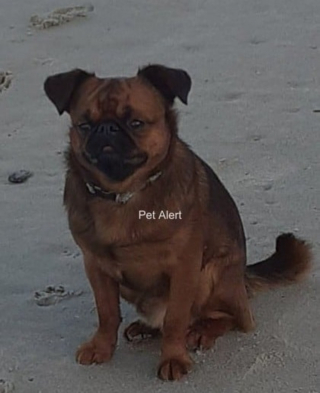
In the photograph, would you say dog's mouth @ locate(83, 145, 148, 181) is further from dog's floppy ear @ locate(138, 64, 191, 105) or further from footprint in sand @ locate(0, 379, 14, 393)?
footprint in sand @ locate(0, 379, 14, 393)

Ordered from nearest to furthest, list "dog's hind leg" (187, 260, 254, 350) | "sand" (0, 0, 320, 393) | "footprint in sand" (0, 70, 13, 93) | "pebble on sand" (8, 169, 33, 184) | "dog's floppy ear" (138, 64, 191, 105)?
"dog's floppy ear" (138, 64, 191, 105), "sand" (0, 0, 320, 393), "dog's hind leg" (187, 260, 254, 350), "pebble on sand" (8, 169, 33, 184), "footprint in sand" (0, 70, 13, 93)

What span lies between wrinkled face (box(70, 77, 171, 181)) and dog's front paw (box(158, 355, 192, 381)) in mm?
624

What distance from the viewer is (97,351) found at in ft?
12.1

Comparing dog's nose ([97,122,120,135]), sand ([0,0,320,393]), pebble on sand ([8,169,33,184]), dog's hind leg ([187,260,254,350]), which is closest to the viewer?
dog's nose ([97,122,120,135])

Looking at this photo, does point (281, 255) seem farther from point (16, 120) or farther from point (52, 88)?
point (16, 120)

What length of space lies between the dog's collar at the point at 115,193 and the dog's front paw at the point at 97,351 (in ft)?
1.60

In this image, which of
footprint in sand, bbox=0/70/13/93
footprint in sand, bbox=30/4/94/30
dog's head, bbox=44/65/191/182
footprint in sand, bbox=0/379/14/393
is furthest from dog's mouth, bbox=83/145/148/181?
footprint in sand, bbox=30/4/94/30

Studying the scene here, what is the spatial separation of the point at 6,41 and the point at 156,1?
1167 millimetres

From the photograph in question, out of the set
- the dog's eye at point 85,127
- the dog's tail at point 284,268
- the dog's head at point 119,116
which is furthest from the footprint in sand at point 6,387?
the dog's tail at point 284,268

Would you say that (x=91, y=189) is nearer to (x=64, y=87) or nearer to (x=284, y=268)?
(x=64, y=87)

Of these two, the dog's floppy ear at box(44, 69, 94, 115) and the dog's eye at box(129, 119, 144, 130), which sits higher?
the dog's floppy ear at box(44, 69, 94, 115)

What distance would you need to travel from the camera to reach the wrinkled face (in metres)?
3.33

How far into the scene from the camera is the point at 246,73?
20.9 feet

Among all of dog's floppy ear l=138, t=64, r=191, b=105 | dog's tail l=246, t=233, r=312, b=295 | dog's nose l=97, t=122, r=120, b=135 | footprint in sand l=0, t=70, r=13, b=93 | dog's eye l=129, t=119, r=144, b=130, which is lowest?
footprint in sand l=0, t=70, r=13, b=93
